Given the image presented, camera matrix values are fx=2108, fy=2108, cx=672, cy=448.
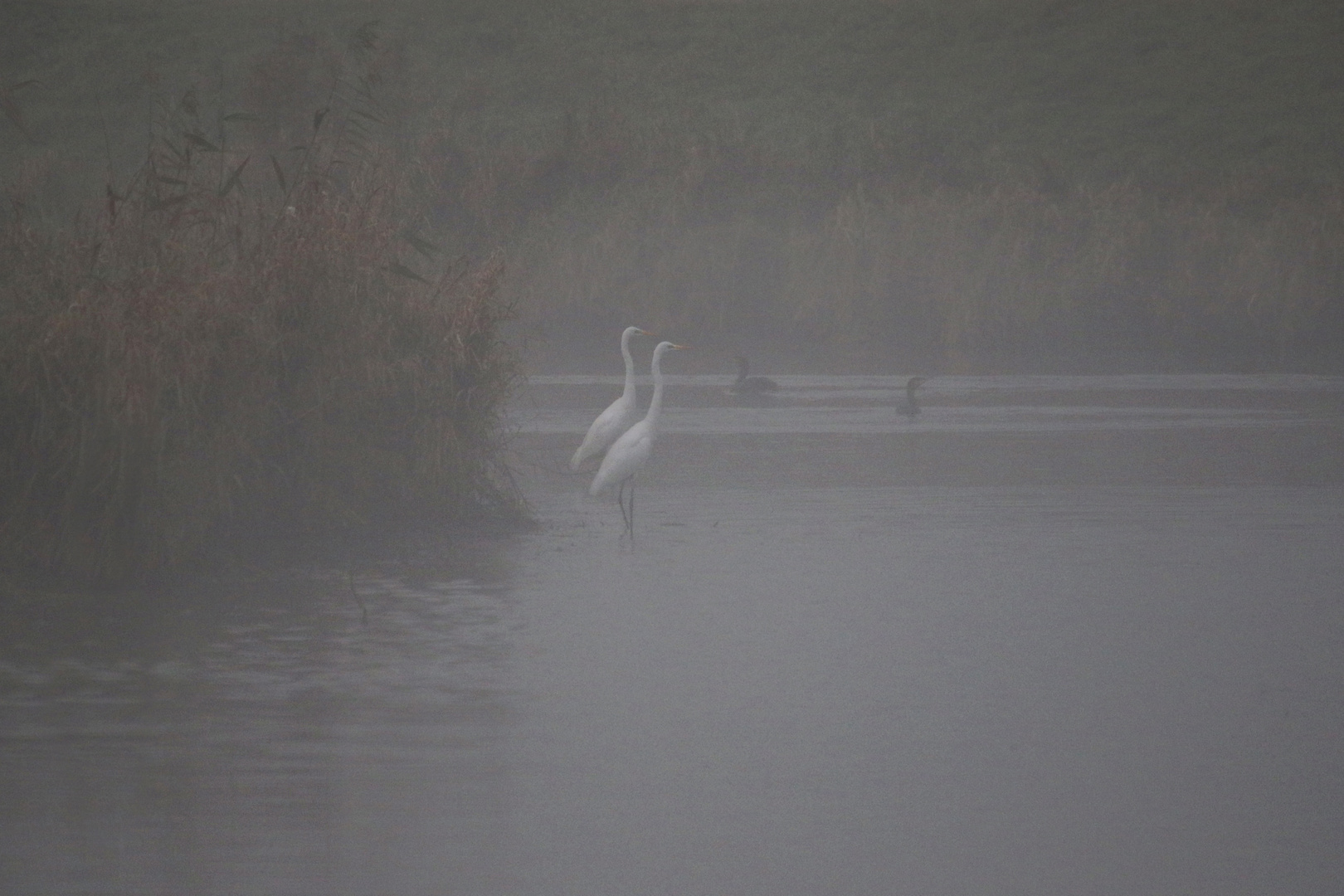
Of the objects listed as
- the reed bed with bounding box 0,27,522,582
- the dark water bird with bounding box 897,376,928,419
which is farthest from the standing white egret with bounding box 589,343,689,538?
the dark water bird with bounding box 897,376,928,419

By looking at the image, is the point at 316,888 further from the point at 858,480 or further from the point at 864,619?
the point at 858,480

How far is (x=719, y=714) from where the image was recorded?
22.5 ft

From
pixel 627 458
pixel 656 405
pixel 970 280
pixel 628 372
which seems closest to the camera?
pixel 627 458

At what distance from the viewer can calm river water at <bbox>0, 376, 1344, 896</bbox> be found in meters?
5.24

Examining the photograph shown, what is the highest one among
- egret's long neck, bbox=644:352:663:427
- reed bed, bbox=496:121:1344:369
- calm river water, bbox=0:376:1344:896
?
reed bed, bbox=496:121:1344:369

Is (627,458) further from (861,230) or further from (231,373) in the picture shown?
(861,230)

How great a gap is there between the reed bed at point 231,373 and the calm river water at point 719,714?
0.41 metres

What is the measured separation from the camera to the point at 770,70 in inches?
2960

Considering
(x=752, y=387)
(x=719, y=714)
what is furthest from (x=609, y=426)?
(x=752, y=387)

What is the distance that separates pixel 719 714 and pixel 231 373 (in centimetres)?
371

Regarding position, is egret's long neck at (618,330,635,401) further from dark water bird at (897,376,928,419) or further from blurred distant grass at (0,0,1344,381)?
dark water bird at (897,376,928,419)

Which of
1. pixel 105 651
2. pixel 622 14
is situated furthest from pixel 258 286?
pixel 622 14

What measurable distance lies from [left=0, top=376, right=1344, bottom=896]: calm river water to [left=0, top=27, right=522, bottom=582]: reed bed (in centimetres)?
41

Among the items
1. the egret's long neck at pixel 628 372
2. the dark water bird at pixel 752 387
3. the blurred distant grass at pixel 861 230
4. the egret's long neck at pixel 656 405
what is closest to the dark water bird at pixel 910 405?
the dark water bird at pixel 752 387
